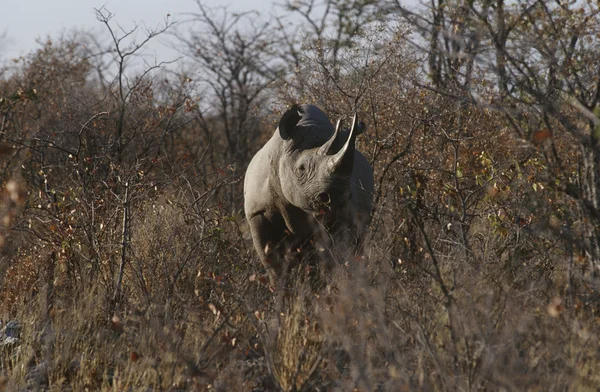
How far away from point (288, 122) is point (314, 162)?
1.85 ft

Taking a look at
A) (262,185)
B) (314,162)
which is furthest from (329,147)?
(262,185)

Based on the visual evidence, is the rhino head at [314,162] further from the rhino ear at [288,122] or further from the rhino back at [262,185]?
the rhino back at [262,185]

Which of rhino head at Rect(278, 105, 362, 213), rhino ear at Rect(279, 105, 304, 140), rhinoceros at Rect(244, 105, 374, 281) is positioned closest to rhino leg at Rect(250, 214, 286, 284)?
rhinoceros at Rect(244, 105, 374, 281)

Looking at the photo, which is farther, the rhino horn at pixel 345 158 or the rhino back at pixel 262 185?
the rhino back at pixel 262 185

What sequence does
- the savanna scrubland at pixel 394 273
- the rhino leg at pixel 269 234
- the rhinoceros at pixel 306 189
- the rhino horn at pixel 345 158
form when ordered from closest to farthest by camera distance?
the savanna scrubland at pixel 394 273, the rhino horn at pixel 345 158, the rhinoceros at pixel 306 189, the rhino leg at pixel 269 234

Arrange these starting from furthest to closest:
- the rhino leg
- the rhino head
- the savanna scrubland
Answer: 1. the rhino leg
2. the rhino head
3. the savanna scrubland

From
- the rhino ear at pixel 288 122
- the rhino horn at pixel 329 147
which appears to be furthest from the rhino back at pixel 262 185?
the rhino horn at pixel 329 147

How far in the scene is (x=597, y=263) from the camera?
5215 millimetres

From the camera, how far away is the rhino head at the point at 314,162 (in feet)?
21.5

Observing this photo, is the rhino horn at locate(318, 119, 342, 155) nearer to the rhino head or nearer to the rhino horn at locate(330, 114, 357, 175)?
the rhino head

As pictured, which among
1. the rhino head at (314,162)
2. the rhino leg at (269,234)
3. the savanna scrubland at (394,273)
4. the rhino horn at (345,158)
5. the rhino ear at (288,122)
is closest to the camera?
the savanna scrubland at (394,273)

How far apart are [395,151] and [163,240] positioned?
147 inches

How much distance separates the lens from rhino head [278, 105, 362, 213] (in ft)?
21.5

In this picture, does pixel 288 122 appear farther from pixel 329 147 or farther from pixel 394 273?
pixel 394 273
